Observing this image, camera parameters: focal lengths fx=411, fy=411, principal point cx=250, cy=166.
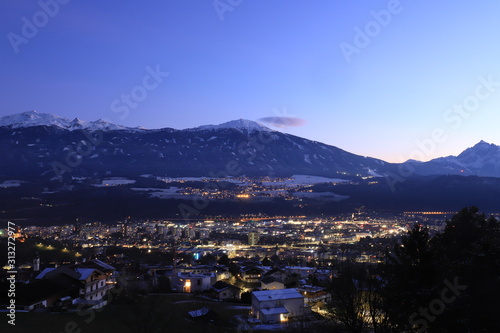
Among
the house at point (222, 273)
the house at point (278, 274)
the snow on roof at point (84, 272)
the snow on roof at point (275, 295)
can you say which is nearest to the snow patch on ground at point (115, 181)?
the house at point (222, 273)

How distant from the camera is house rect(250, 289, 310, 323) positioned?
674 inches

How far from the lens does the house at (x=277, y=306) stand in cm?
1711

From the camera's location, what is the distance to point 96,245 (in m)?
46.2

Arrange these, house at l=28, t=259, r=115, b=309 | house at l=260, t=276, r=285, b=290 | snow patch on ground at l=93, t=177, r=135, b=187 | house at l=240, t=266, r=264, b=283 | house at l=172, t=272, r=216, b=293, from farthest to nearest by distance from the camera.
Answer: snow patch on ground at l=93, t=177, r=135, b=187 < house at l=240, t=266, r=264, b=283 < house at l=172, t=272, r=216, b=293 < house at l=260, t=276, r=285, b=290 < house at l=28, t=259, r=115, b=309

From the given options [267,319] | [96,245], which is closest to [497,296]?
[267,319]

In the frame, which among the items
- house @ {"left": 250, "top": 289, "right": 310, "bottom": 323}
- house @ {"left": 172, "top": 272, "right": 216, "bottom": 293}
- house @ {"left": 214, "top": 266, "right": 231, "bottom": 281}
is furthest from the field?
house @ {"left": 214, "top": 266, "right": 231, "bottom": 281}

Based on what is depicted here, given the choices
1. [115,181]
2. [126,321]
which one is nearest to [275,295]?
[126,321]

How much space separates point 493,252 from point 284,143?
18672 cm

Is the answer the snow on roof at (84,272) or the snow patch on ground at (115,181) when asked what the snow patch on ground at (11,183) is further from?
the snow on roof at (84,272)

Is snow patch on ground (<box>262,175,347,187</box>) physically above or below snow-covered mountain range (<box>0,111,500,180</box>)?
below

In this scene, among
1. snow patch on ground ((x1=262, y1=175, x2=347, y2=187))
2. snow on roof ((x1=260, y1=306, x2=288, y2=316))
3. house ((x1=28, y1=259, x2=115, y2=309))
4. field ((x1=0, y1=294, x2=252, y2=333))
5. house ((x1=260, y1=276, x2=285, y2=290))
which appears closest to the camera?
field ((x1=0, y1=294, x2=252, y2=333))

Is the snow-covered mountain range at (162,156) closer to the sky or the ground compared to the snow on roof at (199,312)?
closer to the sky

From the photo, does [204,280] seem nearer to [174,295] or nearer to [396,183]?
[174,295]

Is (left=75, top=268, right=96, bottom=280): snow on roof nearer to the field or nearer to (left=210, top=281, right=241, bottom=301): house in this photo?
the field
